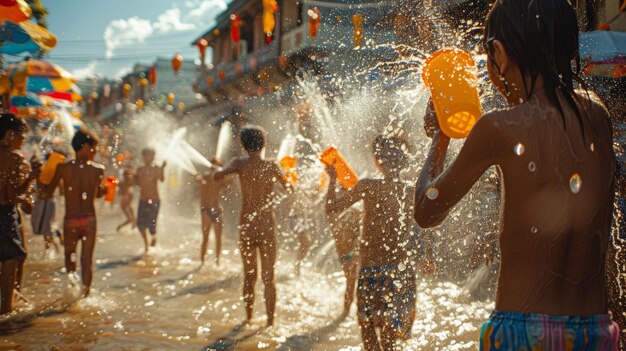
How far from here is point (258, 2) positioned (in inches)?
912

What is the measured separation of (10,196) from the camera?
567cm

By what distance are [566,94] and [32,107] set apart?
12.1 m

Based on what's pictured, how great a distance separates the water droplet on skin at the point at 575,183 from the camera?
1.47m

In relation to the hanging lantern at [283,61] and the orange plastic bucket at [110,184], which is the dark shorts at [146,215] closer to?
the orange plastic bucket at [110,184]

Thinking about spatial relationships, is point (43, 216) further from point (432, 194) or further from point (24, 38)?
point (432, 194)

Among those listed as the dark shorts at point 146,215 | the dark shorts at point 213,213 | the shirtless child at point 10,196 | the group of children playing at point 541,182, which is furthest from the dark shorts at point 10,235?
the group of children playing at point 541,182

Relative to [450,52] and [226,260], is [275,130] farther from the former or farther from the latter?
[450,52]

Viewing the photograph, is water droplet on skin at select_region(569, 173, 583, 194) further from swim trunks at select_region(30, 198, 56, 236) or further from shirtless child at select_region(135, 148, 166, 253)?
shirtless child at select_region(135, 148, 166, 253)

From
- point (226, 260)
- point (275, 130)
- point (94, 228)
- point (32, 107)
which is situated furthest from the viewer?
point (275, 130)

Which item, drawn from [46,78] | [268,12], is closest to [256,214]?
[46,78]

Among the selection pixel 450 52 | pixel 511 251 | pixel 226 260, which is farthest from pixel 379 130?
pixel 511 251

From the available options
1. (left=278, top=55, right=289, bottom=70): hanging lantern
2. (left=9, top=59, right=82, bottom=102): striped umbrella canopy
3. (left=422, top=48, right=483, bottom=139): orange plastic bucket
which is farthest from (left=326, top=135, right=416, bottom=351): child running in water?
(left=278, top=55, right=289, bottom=70): hanging lantern

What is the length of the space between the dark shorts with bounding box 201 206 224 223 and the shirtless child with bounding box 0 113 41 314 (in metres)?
3.80

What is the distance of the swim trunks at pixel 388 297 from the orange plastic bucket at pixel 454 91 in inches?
85.8
